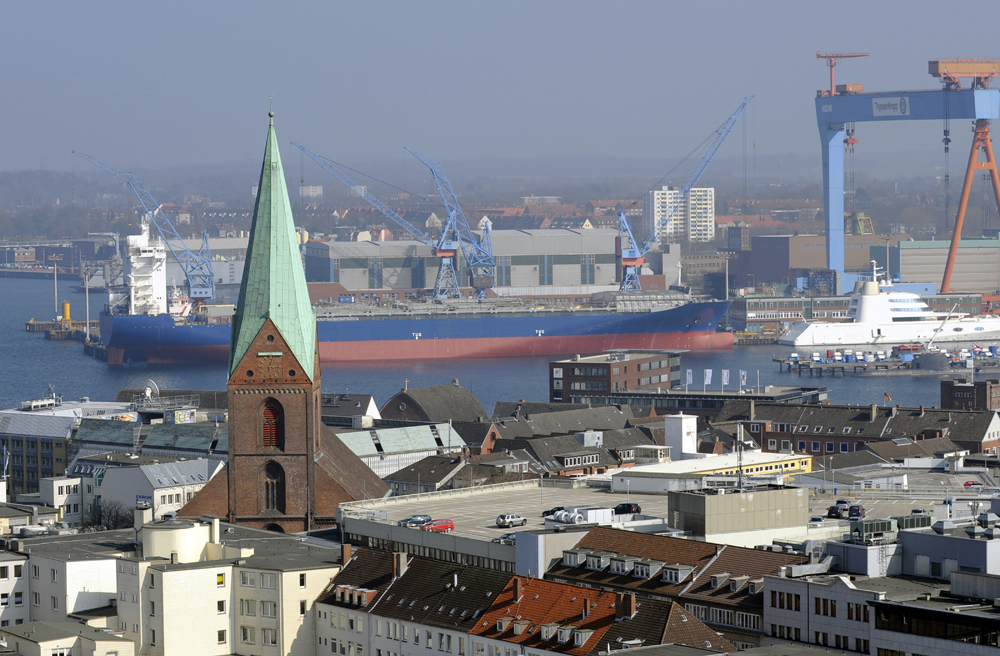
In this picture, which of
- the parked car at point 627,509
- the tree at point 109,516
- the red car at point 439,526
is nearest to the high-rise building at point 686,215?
the tree at point 109,516

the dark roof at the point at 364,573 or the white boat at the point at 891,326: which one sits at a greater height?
the white boat at the point at 891,326

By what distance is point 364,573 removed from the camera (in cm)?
2052

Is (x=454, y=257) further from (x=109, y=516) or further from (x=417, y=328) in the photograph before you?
(x=109, y=516)

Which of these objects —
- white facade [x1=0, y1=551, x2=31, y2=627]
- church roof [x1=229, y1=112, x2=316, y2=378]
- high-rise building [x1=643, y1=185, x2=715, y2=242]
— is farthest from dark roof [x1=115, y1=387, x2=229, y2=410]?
high-rise building [x1=643, y1=185, x2=715, y2=242]

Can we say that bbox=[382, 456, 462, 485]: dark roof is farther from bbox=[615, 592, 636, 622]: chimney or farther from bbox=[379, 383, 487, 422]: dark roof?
bbox=[615, 592, 636, 622]: chimney

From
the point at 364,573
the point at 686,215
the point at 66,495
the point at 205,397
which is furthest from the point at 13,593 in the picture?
the point at 686,215

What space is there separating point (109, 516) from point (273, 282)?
6245mm

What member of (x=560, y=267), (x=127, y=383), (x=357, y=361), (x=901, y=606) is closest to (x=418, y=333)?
(x=357, y=361)

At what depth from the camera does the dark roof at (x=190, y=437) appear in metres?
35.0

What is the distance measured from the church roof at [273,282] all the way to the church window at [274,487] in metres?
1.33

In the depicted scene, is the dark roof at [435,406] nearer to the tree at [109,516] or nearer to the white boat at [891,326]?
the tree at [109,516]

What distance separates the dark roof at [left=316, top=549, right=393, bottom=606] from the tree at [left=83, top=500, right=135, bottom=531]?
10.3 m

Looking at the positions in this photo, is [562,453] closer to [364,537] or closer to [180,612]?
[364,537]

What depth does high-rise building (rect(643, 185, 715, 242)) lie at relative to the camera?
176 m
